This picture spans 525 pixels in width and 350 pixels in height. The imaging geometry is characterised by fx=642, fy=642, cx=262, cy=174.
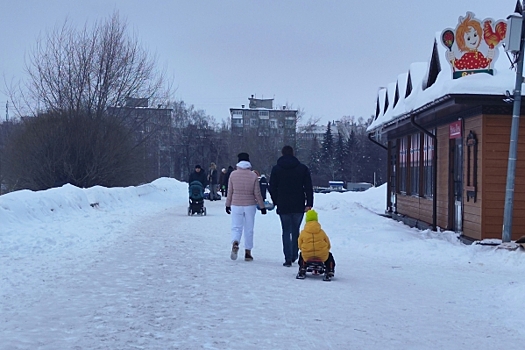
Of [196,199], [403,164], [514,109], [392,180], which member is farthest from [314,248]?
[392,180]

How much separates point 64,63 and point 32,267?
27.9 metres

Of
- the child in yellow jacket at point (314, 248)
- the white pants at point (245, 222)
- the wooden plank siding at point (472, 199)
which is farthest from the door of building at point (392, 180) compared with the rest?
the child in yellow jacket at point (314, 248)

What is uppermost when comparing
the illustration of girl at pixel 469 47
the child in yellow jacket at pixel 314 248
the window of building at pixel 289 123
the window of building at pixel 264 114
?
the window of building at pixel 264 114

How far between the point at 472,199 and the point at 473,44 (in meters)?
3.42

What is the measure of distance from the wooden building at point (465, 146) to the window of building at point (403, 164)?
2289mm

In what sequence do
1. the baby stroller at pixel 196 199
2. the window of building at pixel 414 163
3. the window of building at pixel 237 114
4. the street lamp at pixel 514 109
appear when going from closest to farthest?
the street lamp at pixel 514 109, the window of building at pixel 414 163, the baby stroller at pixel 196 199, the window of building at pixel 237 114

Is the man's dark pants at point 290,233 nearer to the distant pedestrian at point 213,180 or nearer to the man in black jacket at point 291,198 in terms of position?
the man in black jacket at point 291,198

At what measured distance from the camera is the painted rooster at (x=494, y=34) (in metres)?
13.7

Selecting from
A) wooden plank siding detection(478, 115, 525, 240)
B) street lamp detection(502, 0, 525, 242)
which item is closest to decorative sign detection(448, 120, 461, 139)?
wooden plank siding detection(478, 115, 525, 240)

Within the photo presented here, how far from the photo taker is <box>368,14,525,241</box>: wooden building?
13555 mm

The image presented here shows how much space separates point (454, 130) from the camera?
50.9ft

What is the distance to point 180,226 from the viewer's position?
58.5 feet

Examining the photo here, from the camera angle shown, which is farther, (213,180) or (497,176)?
(213,180)

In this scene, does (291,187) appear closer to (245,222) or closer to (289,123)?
(245,222)
